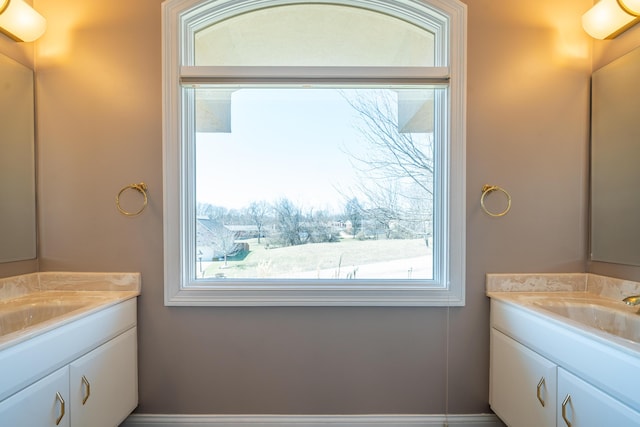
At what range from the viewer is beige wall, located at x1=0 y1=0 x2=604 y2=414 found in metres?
1.67

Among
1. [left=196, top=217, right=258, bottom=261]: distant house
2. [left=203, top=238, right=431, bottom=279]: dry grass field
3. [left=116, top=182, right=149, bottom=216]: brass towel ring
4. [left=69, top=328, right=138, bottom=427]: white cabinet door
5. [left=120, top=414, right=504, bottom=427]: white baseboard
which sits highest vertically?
[left=116, top=182, right=149, bottom=216]: brass towel ring

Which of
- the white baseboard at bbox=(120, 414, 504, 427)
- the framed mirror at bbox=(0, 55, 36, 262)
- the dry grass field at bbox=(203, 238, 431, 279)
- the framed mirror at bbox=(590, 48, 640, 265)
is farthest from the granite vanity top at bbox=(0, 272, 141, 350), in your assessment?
the framed mirror at bbox=(590, 48, 640, 265)

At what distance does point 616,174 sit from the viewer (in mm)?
1542

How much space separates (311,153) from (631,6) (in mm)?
1582

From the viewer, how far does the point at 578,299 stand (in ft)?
5.01

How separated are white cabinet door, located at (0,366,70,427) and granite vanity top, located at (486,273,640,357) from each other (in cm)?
189

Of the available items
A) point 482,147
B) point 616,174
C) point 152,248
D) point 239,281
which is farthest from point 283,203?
point 616,174

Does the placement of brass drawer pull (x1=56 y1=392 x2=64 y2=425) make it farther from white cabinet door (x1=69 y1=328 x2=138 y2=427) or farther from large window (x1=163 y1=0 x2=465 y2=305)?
large window (x1=163 y1=0 x2=465 y2=305)

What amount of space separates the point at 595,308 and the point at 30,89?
294 cm

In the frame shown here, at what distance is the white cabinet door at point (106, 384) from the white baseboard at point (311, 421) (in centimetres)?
15

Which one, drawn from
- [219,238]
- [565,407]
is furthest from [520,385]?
[219,238]

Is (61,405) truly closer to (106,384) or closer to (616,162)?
(106,384)

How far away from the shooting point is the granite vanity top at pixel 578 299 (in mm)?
1289

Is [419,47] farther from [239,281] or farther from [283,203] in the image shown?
[239,281]
